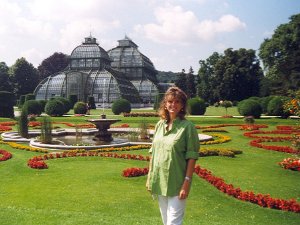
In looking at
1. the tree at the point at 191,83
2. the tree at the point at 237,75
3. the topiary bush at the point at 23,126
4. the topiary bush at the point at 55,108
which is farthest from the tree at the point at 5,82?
the topiary bush at the point at 23,126

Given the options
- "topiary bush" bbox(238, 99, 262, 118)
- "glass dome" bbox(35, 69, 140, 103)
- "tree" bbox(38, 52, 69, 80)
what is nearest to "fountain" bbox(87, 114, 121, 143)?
"topiary bush" bbox(238, 99, 262, 118)

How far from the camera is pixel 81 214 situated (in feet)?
22.4

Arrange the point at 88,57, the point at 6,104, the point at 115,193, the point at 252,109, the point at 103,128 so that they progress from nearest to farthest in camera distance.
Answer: the point at 115,193
the point at 103,128
the point at 252,109
the point at 6,104
the point at 88,57

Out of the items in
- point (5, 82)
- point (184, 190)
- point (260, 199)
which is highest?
point (5, 82)

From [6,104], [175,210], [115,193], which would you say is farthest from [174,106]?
[6,104]

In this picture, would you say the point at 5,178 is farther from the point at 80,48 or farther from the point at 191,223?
the point at 80,48

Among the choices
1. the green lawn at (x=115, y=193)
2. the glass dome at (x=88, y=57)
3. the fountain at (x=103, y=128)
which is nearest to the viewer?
the green lawn at (x=115, y=193)

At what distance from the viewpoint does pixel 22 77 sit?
260 ft

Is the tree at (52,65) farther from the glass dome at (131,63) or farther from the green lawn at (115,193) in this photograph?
the green lawn at (115,193)

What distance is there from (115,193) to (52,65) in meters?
88.1

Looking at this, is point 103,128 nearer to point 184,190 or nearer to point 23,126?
point 23,126

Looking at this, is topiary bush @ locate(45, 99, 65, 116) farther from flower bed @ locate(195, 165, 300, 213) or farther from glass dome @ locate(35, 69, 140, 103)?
flower bed @ locate(195, 165, 300, 213)

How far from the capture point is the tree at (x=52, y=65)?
9188cm

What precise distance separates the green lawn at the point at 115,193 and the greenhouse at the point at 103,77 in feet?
154
